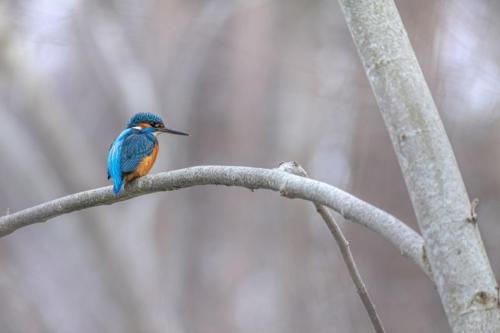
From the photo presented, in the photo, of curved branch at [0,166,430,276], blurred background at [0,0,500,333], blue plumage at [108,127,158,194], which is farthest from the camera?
blurred background at [0,0,500,333]

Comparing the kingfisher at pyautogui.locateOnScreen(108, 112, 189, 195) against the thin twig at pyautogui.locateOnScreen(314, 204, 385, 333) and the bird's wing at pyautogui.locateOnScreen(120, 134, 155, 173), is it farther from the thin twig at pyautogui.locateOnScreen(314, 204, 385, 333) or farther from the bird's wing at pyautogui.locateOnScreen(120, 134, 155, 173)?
the thin twig at pyautogui.locateOnScreen(314, 204, 385, 333)

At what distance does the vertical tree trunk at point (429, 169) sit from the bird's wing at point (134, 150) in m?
1.51

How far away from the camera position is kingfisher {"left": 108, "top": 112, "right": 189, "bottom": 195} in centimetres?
329

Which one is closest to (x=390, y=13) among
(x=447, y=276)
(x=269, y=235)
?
(x=447, y=276)

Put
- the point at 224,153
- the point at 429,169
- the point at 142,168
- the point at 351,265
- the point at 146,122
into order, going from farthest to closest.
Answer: the point at 224,153
the point at 146,122
the point at 142,168
the point at 351,265
the point at 429,169

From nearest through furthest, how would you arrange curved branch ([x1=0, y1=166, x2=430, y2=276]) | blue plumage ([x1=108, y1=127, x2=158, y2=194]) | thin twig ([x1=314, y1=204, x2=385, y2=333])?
curved branch ([x1=0, y1=166, x2=430, y2=276]) < thin twig ([x1=314, y1=204, x2=385, y2=333]) < blue plumage ([x1=108, y1=127, x2=158, y2=194])

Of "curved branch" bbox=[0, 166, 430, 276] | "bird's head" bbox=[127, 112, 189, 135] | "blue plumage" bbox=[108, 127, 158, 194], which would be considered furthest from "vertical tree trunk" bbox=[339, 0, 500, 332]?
"bird's head" bbox=[127, 112, 189, 135]

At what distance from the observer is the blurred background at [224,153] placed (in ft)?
25.3

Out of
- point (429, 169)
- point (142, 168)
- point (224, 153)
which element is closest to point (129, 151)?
point (142, 168)

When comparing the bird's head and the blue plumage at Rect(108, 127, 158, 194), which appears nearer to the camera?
the blue plumage at Rect(108, 127, 158, 194)

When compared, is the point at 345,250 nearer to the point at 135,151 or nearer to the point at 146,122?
the point at 135,151

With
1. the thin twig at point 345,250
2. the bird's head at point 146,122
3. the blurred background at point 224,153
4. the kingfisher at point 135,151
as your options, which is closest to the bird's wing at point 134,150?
the kingfisher at point 135,151

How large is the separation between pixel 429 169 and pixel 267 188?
0.59 meters

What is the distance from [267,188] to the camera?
89.7 inches
